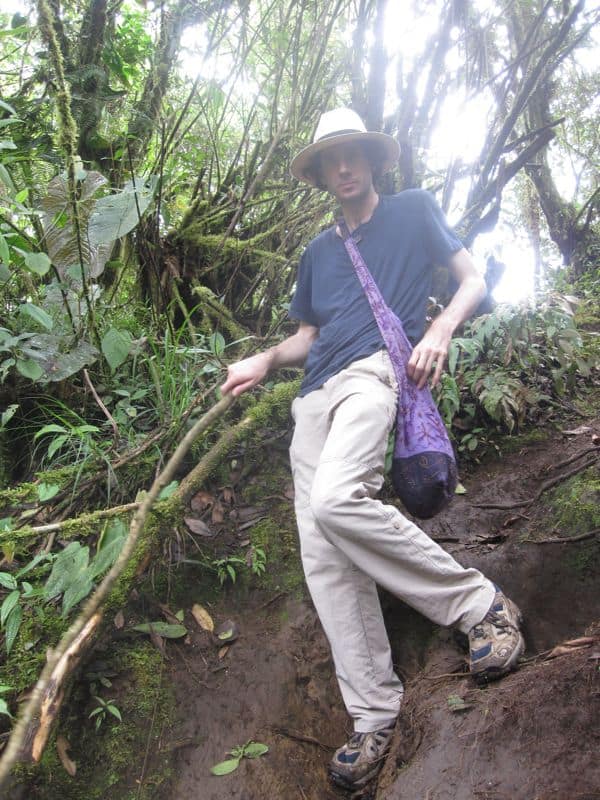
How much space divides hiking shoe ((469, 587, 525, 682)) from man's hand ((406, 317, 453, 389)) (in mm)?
930

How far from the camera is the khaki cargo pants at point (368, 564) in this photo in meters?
2.05

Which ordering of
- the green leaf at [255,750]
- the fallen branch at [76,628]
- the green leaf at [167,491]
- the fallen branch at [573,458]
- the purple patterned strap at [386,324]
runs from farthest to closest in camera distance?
the fallen branch at [573,458] → the green leaf at [167,491] → the purple patterned strap at [386,324] → the green leaf at [255,750] → the fallen branch at [76,628]

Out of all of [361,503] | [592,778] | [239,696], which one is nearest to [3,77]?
[361,503]

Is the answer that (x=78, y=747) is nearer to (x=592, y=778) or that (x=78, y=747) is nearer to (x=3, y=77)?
(x=592, y=778)

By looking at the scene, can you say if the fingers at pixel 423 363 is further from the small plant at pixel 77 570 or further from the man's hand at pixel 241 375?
the small plant at pixel 77 570

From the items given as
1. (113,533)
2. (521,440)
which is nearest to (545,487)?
(521,440)

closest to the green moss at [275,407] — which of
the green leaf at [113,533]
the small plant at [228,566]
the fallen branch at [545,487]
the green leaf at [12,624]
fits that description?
the small plant at [228,566]

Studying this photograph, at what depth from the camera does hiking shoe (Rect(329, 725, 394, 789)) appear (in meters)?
1.99

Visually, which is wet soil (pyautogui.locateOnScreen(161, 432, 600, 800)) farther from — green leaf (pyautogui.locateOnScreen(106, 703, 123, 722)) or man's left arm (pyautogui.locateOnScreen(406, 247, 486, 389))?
man's left arm (pyautogui.locateOnScreen(406, 247, 486, 389))

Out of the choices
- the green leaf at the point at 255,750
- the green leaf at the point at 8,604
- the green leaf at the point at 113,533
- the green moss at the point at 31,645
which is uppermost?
the green leaf at the point at 113,533

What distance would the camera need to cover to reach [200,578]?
2773mm

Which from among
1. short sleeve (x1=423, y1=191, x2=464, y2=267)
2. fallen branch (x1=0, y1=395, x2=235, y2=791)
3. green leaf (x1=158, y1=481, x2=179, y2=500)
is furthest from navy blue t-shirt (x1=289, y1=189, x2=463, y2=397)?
fallen branch (x1=0, y1=395, x2=235, y2=791)

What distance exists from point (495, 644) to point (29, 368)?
97.6 inches

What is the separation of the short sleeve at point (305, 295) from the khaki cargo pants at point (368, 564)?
2.19 ft
